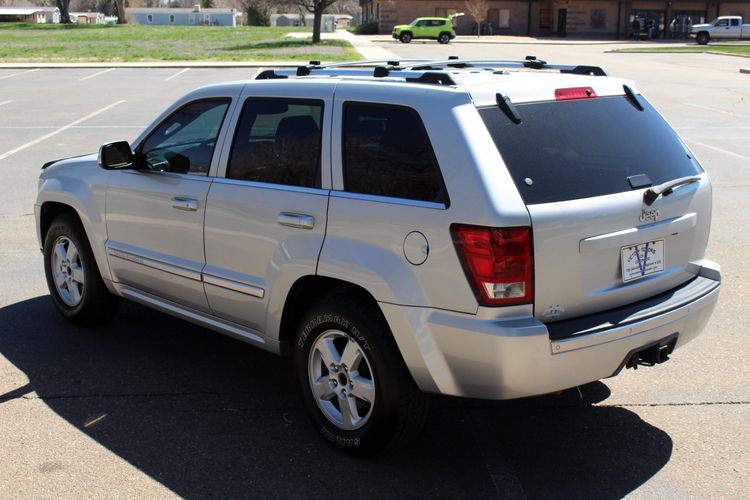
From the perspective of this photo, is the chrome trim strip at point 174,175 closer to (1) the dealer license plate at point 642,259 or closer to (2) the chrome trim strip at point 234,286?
(2) the chrome trim strip at point 234,286

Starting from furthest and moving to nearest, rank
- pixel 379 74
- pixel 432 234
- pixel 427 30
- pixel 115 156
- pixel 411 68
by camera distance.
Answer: pixel 427 30
pixel 115 156
pixel 411 68
pixel 379 74
pixel 432 234

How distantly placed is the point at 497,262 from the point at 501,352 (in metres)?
0.37

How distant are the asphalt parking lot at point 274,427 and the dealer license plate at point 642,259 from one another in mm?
494

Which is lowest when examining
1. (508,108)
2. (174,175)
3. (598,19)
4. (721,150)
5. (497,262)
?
(721,150)

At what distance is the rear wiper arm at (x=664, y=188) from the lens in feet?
13.6

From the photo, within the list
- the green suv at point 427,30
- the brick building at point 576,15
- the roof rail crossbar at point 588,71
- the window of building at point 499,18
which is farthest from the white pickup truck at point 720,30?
the roof rail crossbar at point 588,71

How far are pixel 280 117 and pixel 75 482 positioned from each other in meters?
2.05

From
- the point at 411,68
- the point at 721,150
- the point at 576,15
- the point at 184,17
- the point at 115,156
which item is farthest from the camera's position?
the point at 184,17

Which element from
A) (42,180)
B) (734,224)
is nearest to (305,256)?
(42,180)

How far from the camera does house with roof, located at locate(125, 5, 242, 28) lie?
410 ft

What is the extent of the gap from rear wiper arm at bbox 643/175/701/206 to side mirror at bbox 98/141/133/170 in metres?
3.05

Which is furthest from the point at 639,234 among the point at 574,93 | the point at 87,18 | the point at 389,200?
the point at 87,18

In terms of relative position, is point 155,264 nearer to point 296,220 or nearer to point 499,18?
point 296,220

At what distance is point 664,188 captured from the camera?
4246mm
